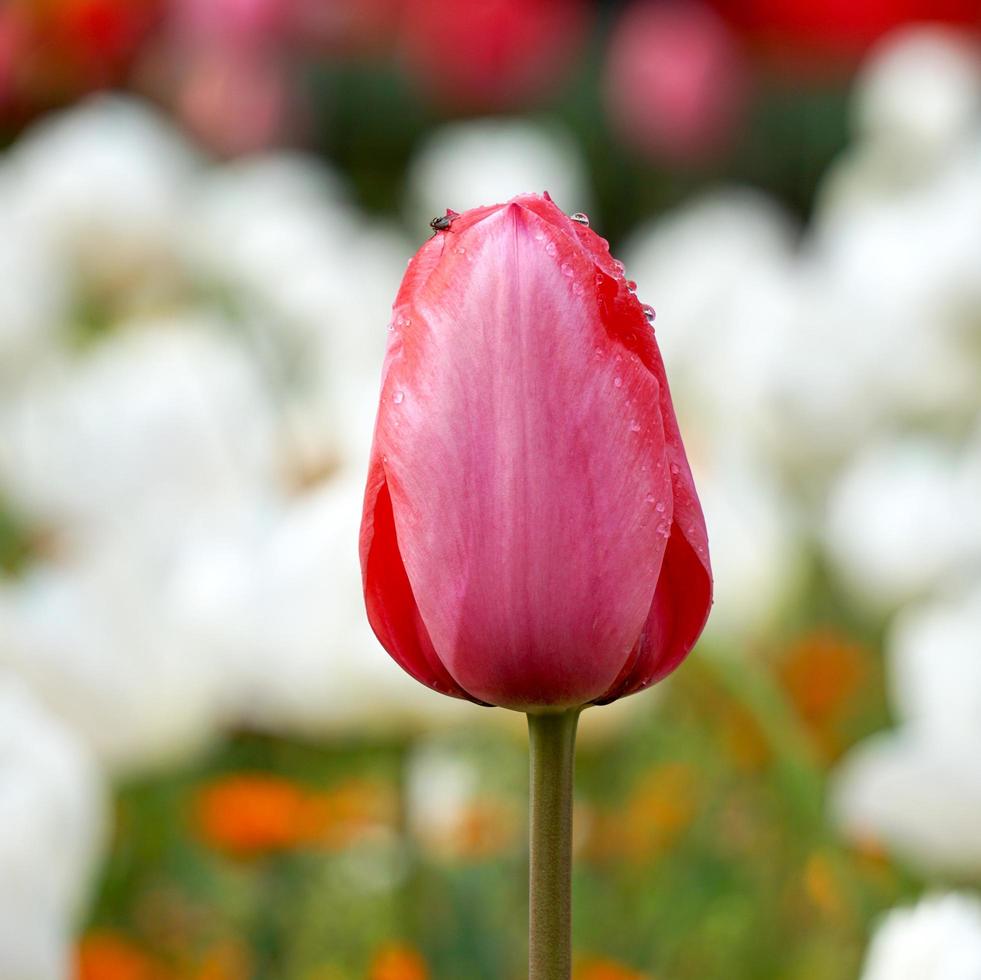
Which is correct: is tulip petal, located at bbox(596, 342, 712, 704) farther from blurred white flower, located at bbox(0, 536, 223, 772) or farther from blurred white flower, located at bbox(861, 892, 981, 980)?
blurred white flower, located at bbox(0, 536, 223, 772)

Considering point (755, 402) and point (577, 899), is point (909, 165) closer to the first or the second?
point (755, 402)

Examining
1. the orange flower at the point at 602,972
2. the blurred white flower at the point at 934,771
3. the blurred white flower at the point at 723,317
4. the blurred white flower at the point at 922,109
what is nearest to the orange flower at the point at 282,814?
the orange flower at the point at 602,972

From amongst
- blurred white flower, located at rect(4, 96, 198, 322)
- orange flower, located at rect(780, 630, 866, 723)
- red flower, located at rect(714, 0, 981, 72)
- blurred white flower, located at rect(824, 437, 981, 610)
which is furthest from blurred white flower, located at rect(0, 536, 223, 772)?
red flower, located at rect(714, 0, 981, 72)

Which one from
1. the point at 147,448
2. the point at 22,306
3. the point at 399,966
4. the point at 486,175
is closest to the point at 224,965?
the point at 399,966

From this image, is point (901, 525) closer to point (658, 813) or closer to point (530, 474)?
point (658, 813)

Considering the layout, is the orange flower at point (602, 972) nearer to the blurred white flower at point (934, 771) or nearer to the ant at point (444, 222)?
the blurred white flower at point (934, 771)

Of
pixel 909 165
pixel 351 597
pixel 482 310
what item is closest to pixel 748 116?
pixel 909 165
